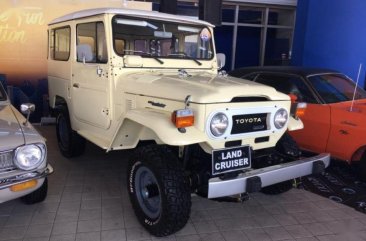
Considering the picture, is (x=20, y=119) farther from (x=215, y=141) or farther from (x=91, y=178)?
(x=215, y=141)

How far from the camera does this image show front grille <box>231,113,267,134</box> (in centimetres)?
304

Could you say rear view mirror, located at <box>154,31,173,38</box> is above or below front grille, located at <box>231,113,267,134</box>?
above

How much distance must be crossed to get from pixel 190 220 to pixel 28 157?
167 centimetres

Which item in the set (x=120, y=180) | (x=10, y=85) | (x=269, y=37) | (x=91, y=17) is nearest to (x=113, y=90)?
(x=91, y=17)

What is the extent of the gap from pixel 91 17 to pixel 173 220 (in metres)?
2.56

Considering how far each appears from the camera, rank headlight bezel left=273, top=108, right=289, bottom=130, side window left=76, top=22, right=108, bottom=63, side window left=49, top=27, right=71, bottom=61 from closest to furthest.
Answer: headlight bezel left=273, top=108, right=289, bottom=130, side window left=76, top=22, right=108, bottom=63, side window left=49, top=27, right=71, bottom=61

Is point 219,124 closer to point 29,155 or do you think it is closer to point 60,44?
point 29,155

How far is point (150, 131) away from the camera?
332 centimetres

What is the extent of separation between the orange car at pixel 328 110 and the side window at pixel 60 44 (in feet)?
10.2

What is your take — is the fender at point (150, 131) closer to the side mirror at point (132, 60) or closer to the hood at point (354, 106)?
the side mirror at point (132, 60)

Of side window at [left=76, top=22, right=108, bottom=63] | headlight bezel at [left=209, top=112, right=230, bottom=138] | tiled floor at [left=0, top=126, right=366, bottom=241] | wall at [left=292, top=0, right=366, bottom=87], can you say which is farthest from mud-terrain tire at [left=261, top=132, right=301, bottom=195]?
wall at [left=292, top=0, right=366, bottom=87]

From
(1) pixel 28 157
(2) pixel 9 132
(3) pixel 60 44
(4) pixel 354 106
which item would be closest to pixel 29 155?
(1) pixel 28 157

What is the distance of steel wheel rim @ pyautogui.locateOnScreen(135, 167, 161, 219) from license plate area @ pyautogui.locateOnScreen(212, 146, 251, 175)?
609 millimetres

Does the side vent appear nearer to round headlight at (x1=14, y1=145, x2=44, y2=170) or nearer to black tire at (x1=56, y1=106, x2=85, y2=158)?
round headlight at (x1=14, y1=145, x2=44, y2=170)
